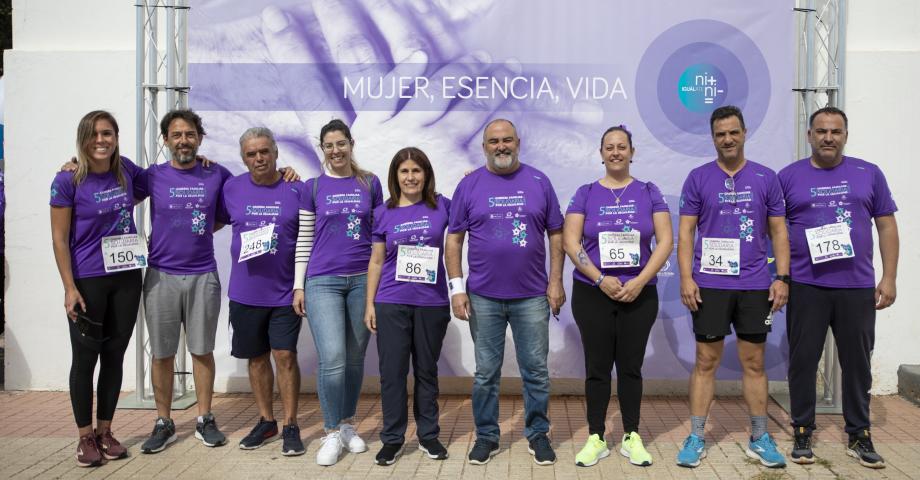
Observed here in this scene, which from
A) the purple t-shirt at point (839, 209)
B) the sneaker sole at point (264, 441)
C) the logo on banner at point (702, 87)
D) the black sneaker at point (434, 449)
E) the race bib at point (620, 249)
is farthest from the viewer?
the logo on banner at point (702, 87)

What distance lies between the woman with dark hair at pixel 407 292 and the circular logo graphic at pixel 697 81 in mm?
2032

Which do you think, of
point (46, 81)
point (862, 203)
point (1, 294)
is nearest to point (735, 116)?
point (862, 203)

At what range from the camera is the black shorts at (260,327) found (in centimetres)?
436

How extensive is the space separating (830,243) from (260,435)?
3242 millimetres

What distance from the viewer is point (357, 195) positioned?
425 cm

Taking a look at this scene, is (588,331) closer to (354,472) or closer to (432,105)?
(354,472)

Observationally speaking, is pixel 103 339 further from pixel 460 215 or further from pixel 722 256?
pixel 722 256

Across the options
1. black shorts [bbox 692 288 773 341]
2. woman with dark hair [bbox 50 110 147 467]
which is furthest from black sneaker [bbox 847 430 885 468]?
woman with dark hair [bbox 50 110 147 467]

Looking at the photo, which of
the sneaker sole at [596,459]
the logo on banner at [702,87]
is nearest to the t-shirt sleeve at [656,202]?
the sneaker sole at [596,459]

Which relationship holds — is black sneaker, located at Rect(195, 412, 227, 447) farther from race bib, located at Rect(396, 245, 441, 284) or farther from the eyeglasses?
the eyeglasses

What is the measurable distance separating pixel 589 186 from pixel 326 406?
6.02 ft

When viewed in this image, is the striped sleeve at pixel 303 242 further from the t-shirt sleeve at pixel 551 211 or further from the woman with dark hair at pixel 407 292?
the t-shirt sleeve at pixel 551 211

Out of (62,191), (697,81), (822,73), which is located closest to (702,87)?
(697,81)

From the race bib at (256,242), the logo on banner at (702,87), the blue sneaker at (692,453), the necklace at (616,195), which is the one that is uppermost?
the logo on banner at (702,87)
